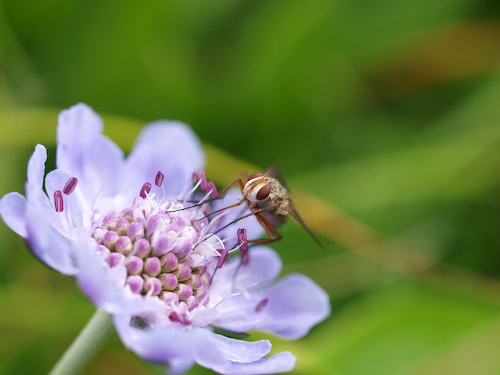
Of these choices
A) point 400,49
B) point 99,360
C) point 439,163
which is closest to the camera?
point 99,360

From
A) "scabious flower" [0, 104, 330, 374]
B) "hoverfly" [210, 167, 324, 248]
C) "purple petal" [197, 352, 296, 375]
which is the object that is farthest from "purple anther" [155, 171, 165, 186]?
"purple petal" [197, 352, 296, 375]

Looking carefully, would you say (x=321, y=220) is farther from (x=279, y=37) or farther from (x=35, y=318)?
(x=35, y=318)

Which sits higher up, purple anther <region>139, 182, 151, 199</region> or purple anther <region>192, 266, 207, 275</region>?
purple anther <region>139, 182, 151, 199</region>

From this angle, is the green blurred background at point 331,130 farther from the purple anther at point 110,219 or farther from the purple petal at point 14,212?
the purple petal at point 14,212

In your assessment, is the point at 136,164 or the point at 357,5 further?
the point at 357,5

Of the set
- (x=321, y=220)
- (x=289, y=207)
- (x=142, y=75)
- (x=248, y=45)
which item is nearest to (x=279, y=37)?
(x=248, y=45)

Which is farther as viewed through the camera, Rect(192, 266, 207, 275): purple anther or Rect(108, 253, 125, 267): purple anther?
Rect(192, 266, 207, 275): purple anther

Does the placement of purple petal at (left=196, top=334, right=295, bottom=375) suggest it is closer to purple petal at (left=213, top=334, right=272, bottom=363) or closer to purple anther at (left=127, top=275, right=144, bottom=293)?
purple petal at (left=213, top=334, right=272, bottom=363)
